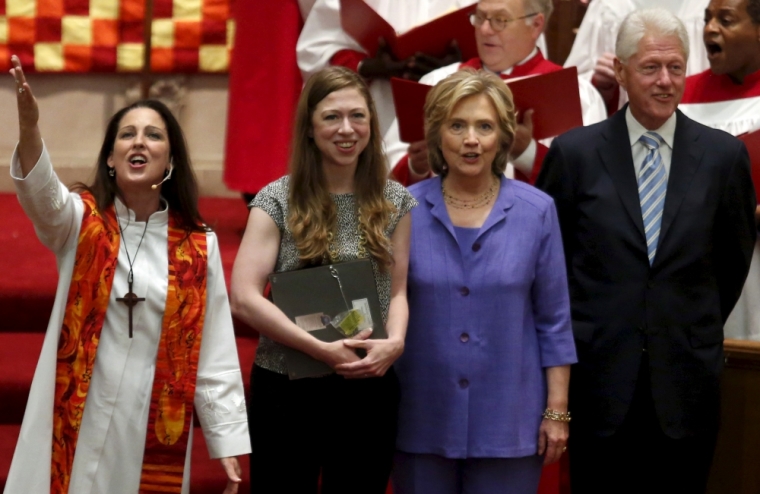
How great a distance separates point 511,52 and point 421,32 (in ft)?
1.28

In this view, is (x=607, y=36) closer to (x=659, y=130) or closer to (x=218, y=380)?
(x=659, y=130)

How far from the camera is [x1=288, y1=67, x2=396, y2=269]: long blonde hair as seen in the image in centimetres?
284

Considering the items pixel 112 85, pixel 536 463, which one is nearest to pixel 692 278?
pixel 536 463

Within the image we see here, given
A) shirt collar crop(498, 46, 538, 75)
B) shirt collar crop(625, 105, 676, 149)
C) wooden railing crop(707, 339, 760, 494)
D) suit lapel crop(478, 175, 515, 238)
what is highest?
shirt collar crop(498, 46, 538, 75)

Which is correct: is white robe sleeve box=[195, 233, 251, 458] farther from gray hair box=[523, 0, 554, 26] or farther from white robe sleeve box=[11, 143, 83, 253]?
gray hair box=[523, 0, 554, 26]

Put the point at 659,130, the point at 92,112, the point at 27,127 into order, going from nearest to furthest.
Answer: the point at 27,127 < the point at 659,130 < the point at 92,112

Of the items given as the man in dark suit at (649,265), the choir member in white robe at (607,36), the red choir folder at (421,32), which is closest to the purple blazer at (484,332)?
the man in dark suit at (649,265)


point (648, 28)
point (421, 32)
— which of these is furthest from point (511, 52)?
point (648, 28)

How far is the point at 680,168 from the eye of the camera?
10.7 feet

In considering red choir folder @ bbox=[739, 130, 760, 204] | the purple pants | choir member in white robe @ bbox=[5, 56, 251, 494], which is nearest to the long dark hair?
choir member in white robe @ bbox=[5, 56, 251, 494]

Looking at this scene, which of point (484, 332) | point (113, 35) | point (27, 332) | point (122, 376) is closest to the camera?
point (122, 376)

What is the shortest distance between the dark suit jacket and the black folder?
0.77 metres

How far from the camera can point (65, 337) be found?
274 cm

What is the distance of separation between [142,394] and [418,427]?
2.48ft
